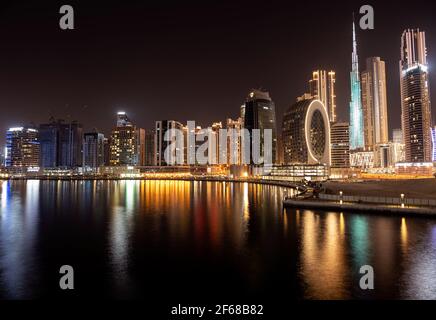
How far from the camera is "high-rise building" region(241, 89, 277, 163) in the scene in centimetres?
18650

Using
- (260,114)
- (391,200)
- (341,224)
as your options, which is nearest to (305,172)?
(260,114)

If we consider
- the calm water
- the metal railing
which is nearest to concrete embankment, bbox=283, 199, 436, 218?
the calm water

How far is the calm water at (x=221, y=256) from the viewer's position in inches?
589

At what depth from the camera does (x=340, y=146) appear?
170625 millimetres

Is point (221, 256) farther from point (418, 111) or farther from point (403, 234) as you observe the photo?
point (418, 111)

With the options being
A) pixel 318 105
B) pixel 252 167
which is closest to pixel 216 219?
pixel 318 105

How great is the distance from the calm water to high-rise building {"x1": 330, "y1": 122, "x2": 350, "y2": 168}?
141941 mm

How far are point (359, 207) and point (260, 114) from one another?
6043 inches

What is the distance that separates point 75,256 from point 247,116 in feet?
570

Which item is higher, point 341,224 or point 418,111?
point 418,111

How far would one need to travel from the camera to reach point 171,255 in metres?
20.9

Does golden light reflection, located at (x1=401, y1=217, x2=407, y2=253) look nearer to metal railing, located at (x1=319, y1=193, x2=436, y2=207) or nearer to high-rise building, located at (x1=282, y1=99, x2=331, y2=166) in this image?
metal railing, located at (x1=319, y1=193, x2=436, y2=207)
